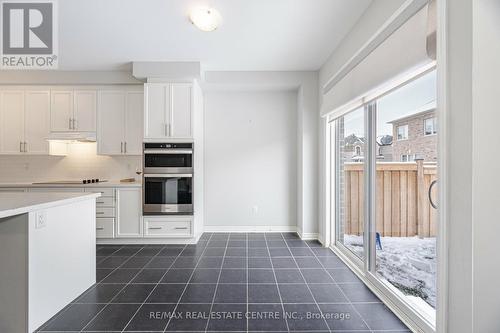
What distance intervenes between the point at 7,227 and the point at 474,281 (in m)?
2.84

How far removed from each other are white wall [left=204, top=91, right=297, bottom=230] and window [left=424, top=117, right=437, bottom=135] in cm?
260

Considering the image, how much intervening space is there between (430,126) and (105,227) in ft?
13.7

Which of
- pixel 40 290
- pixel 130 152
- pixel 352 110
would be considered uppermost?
pixel 352 110

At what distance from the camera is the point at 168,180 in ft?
12.4

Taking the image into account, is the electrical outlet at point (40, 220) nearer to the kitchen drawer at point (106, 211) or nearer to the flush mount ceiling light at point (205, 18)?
the kitchen drawer at point (106, 211)

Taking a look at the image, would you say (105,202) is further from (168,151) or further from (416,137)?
(416,137)

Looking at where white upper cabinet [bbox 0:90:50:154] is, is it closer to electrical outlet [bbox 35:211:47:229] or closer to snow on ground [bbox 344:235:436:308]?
electrical outlet [bbox 35:211:47:229]

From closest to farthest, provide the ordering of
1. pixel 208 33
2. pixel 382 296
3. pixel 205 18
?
pixel 382 296 < pixel 205 18 < pixel 208 33

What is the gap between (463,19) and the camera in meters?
1.28

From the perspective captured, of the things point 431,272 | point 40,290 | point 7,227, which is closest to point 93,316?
point 40,290

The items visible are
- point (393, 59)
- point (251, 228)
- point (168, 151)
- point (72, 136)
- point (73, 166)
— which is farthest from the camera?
point (251, 228)

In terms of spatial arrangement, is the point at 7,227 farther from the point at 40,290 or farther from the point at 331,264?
Answer: the point at 331,264

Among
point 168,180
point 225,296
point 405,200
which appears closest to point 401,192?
point 405,200

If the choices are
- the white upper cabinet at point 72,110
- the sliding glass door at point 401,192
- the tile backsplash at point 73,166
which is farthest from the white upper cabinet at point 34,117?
the sliding glass door at point 401,192
